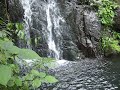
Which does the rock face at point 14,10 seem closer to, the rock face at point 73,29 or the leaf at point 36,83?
the rock face at point 73,29

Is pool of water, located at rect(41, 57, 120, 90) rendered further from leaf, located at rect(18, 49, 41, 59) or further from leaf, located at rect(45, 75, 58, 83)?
leaf, located at rect(18, 49, 41, 59)


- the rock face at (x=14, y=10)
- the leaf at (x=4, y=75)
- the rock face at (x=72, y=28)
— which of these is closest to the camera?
the leaf at (x=4, y=75)

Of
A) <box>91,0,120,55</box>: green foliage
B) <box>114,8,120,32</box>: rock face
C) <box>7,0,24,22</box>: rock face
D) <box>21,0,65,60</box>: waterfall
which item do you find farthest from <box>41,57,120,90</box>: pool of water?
<box>114,8,120,32</box>: rock face

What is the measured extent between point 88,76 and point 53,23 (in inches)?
231

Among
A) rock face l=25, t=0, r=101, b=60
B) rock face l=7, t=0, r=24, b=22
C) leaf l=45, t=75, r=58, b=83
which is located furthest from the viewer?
rock face l=25, t=0, r=101, b=60

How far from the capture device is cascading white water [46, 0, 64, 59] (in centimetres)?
1433

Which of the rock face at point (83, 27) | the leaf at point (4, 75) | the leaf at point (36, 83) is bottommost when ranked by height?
A: the leaf at point (36, 83)

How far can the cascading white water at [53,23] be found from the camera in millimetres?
14328

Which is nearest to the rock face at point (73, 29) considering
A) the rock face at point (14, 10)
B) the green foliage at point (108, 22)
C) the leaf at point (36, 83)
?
the green foliage at point (108, 22)

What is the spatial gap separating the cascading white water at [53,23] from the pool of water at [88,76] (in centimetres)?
241

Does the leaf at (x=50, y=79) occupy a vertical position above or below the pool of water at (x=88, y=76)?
above

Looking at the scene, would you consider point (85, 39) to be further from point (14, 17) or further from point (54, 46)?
point (14, 17)

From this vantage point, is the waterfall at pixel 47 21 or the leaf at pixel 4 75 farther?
the waterfall at pixel 47 21

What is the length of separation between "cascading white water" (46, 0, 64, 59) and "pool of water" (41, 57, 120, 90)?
241 cm
